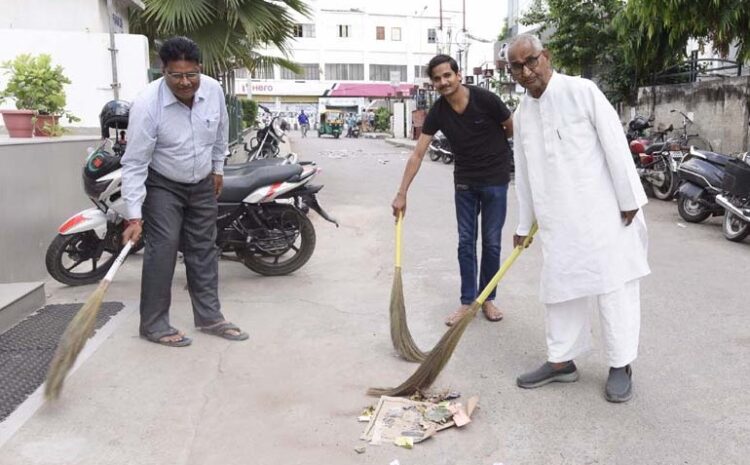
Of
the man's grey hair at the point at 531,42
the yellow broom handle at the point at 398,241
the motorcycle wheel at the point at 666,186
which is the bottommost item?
the motorcycle wheel at the point at 666,186

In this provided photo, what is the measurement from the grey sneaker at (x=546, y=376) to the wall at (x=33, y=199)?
3.78 meters

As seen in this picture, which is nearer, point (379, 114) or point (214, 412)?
point (214, 412)

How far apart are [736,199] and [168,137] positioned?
5.96 m

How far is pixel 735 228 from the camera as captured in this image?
699 centimetres

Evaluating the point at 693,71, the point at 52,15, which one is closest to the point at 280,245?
the point at 52,15

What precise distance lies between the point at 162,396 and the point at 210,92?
1.77 m

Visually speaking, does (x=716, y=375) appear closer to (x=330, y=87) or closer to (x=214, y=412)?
(x=214, y=412)

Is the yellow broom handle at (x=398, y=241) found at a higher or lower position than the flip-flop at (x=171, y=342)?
higher

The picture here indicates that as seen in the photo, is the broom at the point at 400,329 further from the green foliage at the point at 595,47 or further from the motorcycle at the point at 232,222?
the green foliage at the point at 595,47

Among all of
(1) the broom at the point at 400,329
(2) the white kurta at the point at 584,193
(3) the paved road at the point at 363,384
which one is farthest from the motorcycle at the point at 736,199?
(1) the broom at the point at 400,329

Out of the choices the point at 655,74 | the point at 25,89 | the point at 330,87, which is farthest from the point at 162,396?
the point at 330,87

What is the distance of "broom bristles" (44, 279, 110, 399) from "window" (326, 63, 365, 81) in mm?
55542

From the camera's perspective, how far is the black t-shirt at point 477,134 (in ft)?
13.3

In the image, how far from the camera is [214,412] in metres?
3.14
